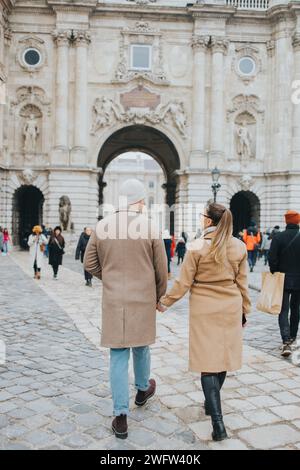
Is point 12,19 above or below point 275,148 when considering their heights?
above

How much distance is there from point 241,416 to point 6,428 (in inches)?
82.1

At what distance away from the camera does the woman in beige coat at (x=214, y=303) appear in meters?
4.02

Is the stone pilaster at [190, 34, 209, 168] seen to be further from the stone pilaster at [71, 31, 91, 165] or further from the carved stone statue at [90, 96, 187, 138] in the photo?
the stone pilaster at [71, 31, 91, 165]

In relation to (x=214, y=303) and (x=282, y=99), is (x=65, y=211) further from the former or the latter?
(x=214, y=303)

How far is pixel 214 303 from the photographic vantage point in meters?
4.04

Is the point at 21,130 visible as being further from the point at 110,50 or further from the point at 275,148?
the point at 275,148

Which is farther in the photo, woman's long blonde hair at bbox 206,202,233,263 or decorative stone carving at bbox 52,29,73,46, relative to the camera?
decorative stone carving at bbox 52,29,73,46

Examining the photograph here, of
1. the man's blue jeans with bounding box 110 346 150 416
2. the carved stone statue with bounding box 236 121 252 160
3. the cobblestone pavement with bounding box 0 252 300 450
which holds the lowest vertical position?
the cobblestone pavement with bounding box 0 252 300 450

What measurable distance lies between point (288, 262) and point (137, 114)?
22.9 m

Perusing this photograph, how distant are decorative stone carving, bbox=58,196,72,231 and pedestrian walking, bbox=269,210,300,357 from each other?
21190 mm

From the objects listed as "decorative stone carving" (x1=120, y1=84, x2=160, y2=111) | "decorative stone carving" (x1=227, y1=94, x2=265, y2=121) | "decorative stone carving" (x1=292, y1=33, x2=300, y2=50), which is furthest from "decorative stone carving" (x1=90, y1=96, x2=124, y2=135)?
"decorative stone carving" (x1=292, y1=33, x2=300, y2=50)

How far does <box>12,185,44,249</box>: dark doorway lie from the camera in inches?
1145

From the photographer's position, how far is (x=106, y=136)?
2836cm
